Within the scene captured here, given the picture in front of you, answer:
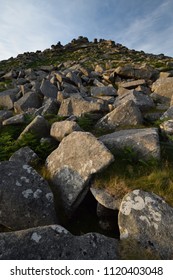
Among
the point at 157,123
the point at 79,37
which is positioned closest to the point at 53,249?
the point at 157,123

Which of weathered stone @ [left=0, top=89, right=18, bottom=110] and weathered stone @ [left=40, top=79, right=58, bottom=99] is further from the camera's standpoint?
weathered stone @ [left=40, top=79, right=58, bottom=99]

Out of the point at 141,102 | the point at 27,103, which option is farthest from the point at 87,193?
the point at 27,103

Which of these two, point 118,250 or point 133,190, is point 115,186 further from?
point 118,250

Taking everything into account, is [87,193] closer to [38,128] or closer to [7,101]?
[38,128]

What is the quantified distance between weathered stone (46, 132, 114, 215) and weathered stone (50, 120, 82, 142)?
970mm

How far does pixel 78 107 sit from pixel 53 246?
9.80m

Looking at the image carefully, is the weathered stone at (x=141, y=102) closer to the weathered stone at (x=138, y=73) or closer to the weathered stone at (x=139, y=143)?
the weathered stone at (x=139, y=143)

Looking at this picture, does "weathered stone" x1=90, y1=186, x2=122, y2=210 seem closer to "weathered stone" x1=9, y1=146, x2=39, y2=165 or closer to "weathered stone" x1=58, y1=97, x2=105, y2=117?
"weathered stone" x1=9, y1=146, x2=39, y2=165

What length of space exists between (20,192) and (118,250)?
3492 mm

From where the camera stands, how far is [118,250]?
5582 millimetres

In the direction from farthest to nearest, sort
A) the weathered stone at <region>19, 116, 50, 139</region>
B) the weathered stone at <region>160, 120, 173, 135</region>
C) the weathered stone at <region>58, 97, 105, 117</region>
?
the weathered stone at <region>58, 97, 105, 117</region> < the weathered stone at <region>19, 116, 50, 139</region> < the weathered stone at <region>160, 120, 173, 135</region>

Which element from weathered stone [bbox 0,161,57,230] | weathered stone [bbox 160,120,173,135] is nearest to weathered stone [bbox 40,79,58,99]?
weathered stone [bbox 160,120,173,135]

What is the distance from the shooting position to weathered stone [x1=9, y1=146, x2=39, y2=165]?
897 cm

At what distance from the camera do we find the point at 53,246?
5.39m
